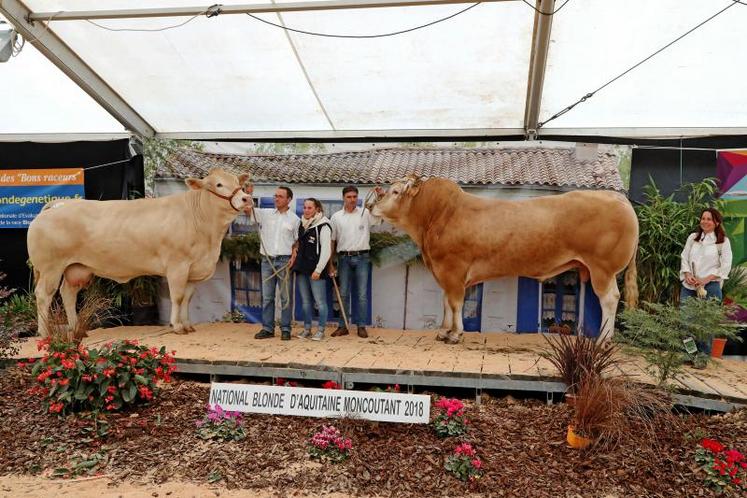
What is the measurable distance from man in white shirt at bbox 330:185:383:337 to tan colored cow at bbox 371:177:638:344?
212mm

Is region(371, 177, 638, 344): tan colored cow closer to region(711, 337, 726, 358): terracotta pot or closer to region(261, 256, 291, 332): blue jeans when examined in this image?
region(711, 337, 726, 358): terracotta pot

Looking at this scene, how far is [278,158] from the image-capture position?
22.9 ft

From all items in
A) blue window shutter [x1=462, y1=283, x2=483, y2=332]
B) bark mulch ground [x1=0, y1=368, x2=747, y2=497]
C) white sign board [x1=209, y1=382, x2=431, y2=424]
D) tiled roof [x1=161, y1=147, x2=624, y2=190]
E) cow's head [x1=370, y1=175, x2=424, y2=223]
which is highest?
tiled roof [x1=161, y1=147, x2=624, y2=190]

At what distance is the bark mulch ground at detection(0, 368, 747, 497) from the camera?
3275mm

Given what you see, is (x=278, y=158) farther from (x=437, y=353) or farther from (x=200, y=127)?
(x=437, y=353)

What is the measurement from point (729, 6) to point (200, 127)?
5656mm

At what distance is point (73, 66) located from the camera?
19.7ft

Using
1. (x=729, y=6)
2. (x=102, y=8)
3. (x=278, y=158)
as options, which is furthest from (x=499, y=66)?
(x=102, y=8)

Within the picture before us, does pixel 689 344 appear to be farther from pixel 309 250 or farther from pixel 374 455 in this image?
pixel 309 250

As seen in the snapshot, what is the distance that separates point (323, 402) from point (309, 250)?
Answer: 6.90 ft

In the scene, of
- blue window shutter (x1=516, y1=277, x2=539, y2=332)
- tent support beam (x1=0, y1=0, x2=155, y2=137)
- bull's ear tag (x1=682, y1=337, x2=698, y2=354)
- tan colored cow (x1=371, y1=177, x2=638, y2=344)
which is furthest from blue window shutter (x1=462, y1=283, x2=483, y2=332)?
tent support beam (x1=0, y1=0, x2=155, y2=137)

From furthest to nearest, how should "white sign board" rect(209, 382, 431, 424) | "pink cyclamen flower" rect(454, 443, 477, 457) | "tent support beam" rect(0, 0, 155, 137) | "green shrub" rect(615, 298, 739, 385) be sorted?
"tent support beam" rect(0, 0, 155, 137), "green shrub" rect(615, 298, 739, 385), "white sign board" rect(209, 382, 431, 424), "pink cyclamen flower" rect(454, 443, 477, 457)

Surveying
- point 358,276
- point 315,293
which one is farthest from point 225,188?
point 358,276

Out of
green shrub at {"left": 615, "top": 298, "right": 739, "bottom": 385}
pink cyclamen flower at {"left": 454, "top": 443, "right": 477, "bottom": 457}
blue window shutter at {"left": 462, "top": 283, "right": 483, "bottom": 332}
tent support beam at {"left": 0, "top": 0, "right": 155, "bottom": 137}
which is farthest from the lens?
blue window shutter at {"left": 462, "top": 283, "right": 483, "bottom": 332}
